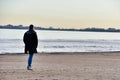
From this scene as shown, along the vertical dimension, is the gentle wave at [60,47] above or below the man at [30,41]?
below

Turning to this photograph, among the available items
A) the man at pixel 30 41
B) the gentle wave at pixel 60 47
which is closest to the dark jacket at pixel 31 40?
the man at pixel 30 41

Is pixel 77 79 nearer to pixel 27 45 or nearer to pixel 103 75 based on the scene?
pixel 103 75

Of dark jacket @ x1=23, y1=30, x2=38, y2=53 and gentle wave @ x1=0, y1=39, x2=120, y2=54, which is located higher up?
dark jacket @ x1=23, y1=30, x2=38, y2=53

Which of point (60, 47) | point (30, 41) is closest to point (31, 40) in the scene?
point (30, 41)

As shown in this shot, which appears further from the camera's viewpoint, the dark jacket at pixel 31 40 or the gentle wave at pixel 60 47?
the gentle wave at pixel 60 47

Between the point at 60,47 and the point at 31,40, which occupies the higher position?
the point at 31,40

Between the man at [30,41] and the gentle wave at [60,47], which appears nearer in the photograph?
the man at [30,41]

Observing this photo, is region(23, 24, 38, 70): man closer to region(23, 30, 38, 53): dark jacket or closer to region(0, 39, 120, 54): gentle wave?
Result: region(23, 30, 38, 53): dark jacket

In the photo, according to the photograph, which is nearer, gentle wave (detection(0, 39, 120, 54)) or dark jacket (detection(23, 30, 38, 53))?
dark jacket (detection(23, 30, 38, 53))

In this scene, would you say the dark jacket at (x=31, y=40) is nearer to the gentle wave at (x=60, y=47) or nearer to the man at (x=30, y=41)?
the man at (x=30, y=41)

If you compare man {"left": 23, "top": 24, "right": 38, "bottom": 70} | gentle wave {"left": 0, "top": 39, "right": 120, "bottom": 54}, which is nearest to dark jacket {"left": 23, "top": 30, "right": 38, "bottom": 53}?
man {"left": 23, "top": 24, "right": 38, "bottom": 70}

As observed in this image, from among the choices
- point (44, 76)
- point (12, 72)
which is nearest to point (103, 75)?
point (44, 76)

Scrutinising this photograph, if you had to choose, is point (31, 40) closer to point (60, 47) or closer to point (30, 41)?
point (30, 41)

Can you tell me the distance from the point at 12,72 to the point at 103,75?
3.43 m
